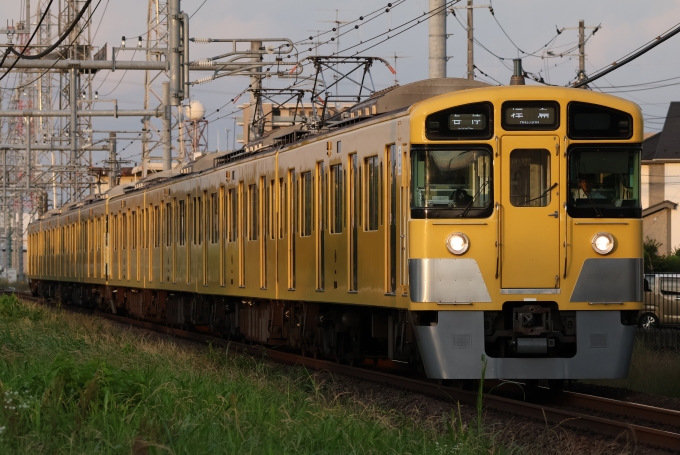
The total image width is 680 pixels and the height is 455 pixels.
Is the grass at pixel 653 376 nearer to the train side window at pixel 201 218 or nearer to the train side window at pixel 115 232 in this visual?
the train side window at pixel 201 218

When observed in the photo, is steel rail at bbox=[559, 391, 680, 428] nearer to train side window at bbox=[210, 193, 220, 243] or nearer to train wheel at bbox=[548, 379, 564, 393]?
train wheel at bbox=[548, 379, 564, 393]

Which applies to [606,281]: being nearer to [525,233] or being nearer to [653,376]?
[525,233]

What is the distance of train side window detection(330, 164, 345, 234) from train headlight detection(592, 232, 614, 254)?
3.30m

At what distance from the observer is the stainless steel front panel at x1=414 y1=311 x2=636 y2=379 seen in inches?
427

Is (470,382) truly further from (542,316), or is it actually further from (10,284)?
(10,284)

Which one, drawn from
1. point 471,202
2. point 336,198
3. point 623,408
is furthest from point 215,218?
point 623,408

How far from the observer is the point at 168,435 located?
710 centimetres

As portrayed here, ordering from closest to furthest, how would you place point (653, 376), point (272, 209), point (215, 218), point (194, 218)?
point (653, 376) → point (272, 209) → point (215, 218) → point (194, 218)

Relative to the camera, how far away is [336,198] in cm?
1370

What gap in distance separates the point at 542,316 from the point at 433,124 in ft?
6.54

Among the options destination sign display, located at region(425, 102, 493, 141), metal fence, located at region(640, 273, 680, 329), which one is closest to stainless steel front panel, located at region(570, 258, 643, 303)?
destination sign display, located at region(425, 102, 493, 141)

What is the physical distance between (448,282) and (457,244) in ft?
1.14

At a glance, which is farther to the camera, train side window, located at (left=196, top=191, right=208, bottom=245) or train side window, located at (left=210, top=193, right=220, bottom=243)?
train side window, located at (left=196, top=191, right=208, bottom=245)

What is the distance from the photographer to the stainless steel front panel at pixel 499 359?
1084cm
